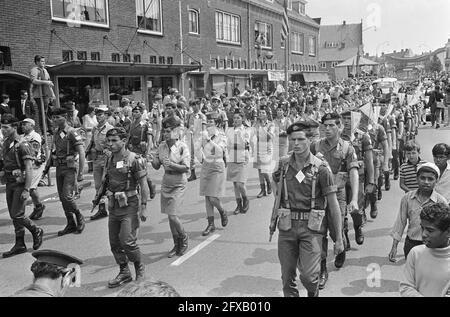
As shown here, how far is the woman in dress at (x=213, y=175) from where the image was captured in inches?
291

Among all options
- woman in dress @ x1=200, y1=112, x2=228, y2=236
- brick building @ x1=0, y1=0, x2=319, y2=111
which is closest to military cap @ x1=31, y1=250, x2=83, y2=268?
woman in dress @ x1=200, y1=112, x2=228, y2=236

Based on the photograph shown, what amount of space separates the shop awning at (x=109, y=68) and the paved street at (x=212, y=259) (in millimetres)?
7721

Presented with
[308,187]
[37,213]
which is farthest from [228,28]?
[308,187]

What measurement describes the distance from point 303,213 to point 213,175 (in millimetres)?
3336

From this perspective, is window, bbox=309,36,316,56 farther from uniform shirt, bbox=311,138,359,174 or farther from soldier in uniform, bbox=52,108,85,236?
uniform shirt, bbox=311,138,359,174

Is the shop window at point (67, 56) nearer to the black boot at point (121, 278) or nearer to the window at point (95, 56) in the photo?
the window at point (95, 56)

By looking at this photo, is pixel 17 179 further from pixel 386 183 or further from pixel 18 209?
pixel 386 183

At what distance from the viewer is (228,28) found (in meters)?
32.2

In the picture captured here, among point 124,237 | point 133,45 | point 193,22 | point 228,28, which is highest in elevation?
point 228,28

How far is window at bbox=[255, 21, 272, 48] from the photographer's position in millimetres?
36594

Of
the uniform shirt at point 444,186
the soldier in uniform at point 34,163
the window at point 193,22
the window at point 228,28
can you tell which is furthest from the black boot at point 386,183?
the window at point 228,28

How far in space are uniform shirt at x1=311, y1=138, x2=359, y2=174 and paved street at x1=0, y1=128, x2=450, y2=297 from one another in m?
1.24
